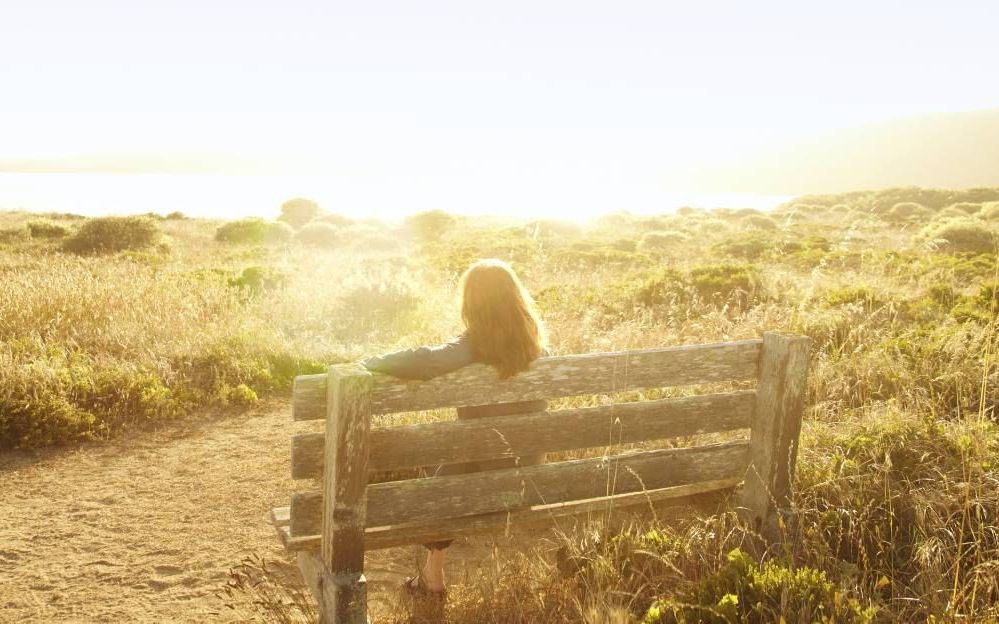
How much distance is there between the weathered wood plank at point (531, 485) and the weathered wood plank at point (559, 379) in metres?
0.40

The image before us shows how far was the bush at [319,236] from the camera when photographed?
92.4 feet

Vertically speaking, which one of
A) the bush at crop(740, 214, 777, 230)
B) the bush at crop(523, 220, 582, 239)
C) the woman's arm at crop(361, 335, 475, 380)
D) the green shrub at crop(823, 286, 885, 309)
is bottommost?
the green shrub at crop(823, 286, 885, 309)

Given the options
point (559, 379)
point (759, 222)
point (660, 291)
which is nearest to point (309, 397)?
point (559, 379)

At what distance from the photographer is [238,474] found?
18.5ft

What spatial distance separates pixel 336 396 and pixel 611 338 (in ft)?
19.5

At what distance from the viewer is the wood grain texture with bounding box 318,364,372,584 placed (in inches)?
106

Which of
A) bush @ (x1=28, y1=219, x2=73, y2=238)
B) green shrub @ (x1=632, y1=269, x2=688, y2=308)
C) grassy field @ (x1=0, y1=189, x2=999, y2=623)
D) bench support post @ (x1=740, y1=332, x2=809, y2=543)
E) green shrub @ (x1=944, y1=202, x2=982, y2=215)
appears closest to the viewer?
grassy field @ (x1=0, y1=189, x2=999, y2=623)

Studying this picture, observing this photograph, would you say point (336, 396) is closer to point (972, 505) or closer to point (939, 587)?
point (939, 587)

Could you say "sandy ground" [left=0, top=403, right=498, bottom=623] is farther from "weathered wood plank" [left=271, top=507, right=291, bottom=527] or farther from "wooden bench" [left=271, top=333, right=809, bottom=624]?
"wooden bench" [left=271, top=333, right=809, bottom=624]

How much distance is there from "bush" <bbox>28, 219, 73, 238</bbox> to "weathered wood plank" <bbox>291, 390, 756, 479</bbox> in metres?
25.9

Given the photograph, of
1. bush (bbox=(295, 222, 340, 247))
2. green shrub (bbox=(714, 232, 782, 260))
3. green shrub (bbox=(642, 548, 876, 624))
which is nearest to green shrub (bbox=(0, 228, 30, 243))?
bush (bbox=(295, 222, 340, 247))

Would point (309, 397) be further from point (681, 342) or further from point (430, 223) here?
point (430, 223)

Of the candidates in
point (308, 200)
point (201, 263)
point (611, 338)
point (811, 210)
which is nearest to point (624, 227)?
point (811, 210)

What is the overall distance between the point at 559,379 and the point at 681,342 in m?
5.42
